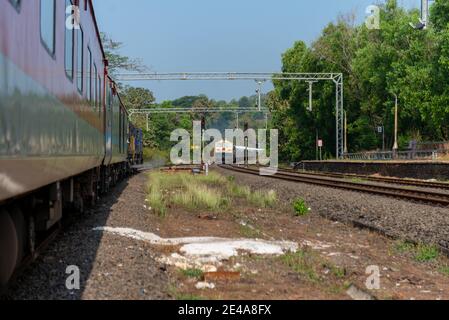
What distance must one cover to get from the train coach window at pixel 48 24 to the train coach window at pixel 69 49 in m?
0.93

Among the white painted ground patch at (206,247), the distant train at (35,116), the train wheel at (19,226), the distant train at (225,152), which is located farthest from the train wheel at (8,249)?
the distant train at (225,152)

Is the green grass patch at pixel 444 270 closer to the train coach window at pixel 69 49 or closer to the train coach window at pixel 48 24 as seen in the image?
the train coach window at pixel 69 49

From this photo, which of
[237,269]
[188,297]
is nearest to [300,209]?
[237,269]

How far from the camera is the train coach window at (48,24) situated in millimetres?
5199

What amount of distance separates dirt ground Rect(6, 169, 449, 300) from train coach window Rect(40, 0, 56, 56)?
2196 mm

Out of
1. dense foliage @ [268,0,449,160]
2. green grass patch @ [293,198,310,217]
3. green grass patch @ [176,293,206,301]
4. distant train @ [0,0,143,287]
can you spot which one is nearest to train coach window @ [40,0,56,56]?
distant train @ [0,0,143,287]

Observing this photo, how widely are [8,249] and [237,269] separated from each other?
347 cm

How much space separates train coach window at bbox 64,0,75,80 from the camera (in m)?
6.85

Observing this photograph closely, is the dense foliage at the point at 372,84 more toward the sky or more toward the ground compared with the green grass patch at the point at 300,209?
more toward the sky

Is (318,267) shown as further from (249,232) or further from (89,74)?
(89,74)

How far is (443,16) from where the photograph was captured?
4325 centimetres

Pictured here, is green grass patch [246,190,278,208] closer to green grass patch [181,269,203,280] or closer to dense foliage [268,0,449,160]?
green grass patch [181,269,203,280]
